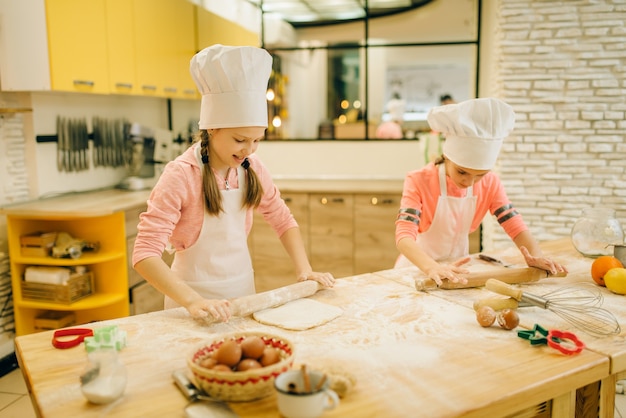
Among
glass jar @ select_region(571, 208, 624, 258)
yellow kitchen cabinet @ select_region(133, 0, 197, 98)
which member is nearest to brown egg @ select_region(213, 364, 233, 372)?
glass jar @ select_region(571, 208, 624, 258)

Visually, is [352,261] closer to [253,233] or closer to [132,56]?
[253,233]

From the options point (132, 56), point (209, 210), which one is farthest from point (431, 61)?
point (209, 210)

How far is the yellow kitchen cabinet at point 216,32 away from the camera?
4.45m

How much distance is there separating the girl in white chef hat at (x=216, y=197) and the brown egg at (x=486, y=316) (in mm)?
498

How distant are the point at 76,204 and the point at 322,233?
1.83 metres

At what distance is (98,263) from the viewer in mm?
3279

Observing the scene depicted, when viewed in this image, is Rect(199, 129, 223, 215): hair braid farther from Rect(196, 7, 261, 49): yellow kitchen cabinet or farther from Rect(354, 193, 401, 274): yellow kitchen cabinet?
Rect(196, 7, 261, 49): yellow kitchen cabinet

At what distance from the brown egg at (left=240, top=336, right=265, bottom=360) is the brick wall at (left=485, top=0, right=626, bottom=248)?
→ 278 cm

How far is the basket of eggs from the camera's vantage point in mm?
1013

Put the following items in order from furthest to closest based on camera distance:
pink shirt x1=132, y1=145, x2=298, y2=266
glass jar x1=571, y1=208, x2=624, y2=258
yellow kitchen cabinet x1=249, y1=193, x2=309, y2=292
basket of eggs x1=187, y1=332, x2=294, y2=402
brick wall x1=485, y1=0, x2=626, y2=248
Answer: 1. yellow kitchen cabinet x1=249, y1=193, x2=309, y2=292
2. brick wall x1=485, y1=0, x2=626, y2=248
3. glass jar x1=571, y1=208, x2=624, y2=258
4. pink shirt x1=132, y1=145, x2=298, y2=266
5. basket of eggs x1=187, y1=332, x2=294, y2=402

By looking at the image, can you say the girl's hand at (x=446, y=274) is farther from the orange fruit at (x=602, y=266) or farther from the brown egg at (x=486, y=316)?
the orange fruit at (x=602, y=266)

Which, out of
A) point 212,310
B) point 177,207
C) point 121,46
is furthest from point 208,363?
point 121,46

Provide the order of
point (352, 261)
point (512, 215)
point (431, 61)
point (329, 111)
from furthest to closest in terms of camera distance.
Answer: point (329, 111)
point (431, 61)
point (352, 261)
point (512, 215)

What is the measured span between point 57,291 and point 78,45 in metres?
1.39
